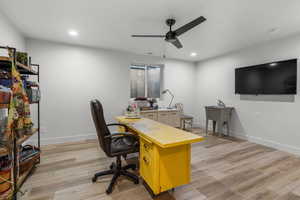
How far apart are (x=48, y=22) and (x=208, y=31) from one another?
292cm

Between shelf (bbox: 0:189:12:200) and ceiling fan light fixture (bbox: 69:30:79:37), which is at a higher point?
ceiling fan light fixture (bbox: 69:30:79:37)

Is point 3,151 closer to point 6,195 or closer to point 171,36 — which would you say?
point 6,195

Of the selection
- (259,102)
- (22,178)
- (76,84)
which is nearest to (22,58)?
(22,178)

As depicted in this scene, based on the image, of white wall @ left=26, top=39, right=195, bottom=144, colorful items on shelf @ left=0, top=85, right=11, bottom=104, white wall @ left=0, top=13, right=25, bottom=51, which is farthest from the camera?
white wall @ left=26, top=39, right=195, bottom=144

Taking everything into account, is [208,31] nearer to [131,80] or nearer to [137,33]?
[137,33]

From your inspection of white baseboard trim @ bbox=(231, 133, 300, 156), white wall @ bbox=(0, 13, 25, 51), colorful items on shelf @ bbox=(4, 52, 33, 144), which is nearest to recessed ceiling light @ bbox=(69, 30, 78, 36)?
white wall @ bbox=(0, 13, 25, 51)

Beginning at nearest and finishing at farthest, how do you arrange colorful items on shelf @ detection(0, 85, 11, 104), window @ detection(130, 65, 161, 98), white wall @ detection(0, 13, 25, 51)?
colorful items on shelf @ detection(0, 85, 11, 104) → white wall @ detection(0, 13, 25, 51) → window @ detection(130, 65, 161, 98)

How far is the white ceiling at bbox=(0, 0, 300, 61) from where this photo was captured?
1.90 metres

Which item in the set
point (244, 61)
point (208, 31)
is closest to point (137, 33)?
point (208, 31)

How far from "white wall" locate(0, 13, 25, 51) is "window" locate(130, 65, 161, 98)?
8.61 feet

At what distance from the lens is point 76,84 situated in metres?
3.48

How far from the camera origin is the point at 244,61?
3676 millimetres

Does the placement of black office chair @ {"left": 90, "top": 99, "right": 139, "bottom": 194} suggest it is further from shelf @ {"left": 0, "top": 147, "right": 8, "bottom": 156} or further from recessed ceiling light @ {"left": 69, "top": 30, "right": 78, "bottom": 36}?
recessed ceiling light @ {"left": 69, "top": 30, "right": 78, "bottom": 36}

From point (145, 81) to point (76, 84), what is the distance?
2039 mm
